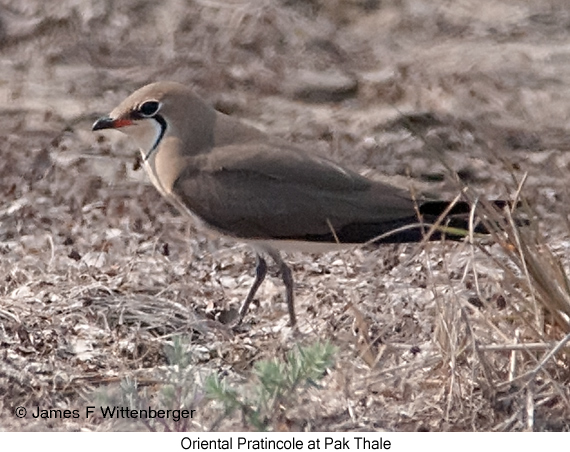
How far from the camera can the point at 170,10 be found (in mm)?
7598

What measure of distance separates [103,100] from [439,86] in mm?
1868

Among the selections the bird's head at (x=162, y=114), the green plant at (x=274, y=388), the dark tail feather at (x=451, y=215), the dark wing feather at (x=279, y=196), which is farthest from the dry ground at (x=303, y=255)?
the bird's head at (x=162, y=114)

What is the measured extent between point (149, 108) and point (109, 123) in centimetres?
17

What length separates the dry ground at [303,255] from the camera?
4020mm

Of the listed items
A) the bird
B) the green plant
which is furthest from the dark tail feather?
the green plant

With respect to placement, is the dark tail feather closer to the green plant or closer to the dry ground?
the dry ground

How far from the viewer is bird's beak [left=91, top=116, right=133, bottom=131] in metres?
5.08

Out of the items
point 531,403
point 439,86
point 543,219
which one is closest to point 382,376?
point 531,403

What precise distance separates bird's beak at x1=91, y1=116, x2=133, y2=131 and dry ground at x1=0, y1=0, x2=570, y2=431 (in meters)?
0.61

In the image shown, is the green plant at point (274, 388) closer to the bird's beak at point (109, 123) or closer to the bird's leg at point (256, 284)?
the bird's leg at point (256, 284)

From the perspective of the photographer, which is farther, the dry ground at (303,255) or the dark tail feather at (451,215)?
the dark tail feather at (451,215)

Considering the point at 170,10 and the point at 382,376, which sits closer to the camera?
the point at 382,376

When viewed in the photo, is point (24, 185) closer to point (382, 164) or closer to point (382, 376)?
point (382, 164)

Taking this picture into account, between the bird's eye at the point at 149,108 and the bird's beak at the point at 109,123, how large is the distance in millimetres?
67
